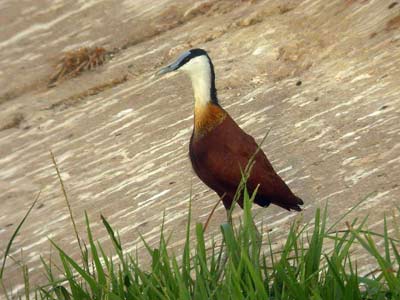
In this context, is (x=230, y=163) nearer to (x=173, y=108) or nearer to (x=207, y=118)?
(x=207, y=118)

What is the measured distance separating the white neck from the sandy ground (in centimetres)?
82

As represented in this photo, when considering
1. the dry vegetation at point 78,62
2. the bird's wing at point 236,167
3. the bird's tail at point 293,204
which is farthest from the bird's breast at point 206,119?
the dry vegetation at point 78,62

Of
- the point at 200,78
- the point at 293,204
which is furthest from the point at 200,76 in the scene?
the point at 293,204

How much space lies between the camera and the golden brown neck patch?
7.33 meters

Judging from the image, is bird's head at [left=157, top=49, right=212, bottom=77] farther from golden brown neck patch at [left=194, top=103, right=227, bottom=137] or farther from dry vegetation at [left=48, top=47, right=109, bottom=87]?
dry vegetation at [left=48, top=47, right=109, bottom=87]

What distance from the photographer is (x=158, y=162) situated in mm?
9391

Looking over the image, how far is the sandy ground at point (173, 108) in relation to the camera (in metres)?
8.20

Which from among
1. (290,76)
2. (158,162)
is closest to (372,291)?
(158,162)

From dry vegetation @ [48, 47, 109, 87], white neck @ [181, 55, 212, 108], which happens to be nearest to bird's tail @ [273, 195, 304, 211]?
white neck @ [181, 55, 212, 108]

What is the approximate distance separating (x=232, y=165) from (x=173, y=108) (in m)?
3.30

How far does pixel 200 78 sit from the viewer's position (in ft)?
25.3

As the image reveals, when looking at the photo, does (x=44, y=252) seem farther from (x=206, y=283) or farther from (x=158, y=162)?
(x=206, y=283)

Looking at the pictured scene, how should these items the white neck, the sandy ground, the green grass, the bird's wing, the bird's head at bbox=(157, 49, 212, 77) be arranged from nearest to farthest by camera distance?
the green grass < the bird's wing < the white neck < the bird's head at bbox=(157, 49, 212, 77) < the sandy ground

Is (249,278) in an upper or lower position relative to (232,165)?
upper
